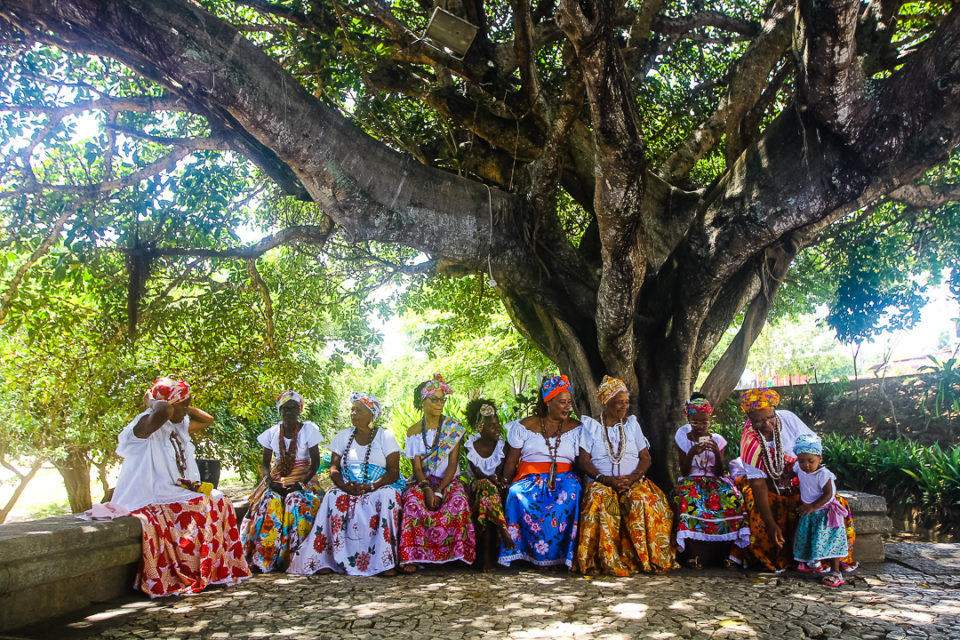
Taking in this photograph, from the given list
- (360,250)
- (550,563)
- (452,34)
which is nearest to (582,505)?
(550,563)

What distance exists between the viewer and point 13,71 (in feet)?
23.0

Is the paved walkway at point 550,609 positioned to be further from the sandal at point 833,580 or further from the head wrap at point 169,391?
the head wrap at point 169,391

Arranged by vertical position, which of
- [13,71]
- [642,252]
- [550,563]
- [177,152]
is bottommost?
[550,563]

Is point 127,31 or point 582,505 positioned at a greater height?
point 127,31

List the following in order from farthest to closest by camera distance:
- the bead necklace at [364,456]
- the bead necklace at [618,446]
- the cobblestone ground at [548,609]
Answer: the bead necklace at [364,456], the bead necklace at [618,446], the cobblestone ground at [548,609]

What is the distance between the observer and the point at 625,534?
5566 mm

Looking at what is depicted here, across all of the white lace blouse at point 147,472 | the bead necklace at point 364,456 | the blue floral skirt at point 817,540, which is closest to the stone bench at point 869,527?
the blue floral skirt at point 817,540

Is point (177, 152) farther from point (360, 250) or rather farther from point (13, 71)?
point (360, 250)

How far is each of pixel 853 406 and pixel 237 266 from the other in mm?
11432

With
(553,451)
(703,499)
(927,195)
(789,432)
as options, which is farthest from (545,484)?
(927,195)

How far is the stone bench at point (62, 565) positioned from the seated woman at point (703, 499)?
4.38 metres

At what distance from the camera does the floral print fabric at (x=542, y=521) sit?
5629 millimetres

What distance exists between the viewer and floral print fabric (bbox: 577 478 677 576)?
17.7 ft

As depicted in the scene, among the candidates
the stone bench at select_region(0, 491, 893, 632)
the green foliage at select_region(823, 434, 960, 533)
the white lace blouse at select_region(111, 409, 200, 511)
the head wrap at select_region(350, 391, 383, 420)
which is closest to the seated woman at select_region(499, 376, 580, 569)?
the head wrap at select_region(350, 391, 383, 420)
